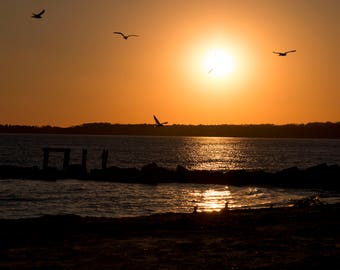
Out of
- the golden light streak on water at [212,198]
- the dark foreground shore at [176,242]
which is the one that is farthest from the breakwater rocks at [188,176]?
the dark foreground shore at [176,242]

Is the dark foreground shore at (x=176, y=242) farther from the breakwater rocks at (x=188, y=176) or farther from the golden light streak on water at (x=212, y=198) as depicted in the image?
the breakwater rocks at (x=188, y=176)

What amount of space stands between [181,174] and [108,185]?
9.65 metres

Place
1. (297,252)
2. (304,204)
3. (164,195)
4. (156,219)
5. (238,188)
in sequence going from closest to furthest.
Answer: (297,252), (156,219), (304,204), (164,195), (238,188)

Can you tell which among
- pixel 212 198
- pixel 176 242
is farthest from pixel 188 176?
pixel 176 242

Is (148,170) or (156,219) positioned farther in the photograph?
(148,170)

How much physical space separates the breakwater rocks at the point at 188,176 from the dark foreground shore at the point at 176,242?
1294 inches

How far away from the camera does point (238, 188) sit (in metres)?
53.0

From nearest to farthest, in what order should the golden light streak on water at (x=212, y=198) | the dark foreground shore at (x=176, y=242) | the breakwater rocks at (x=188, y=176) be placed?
the dark foreground shore at (x=176, y=242) < the golden light streak on water at (x=212, y=198) < the breakwater rocks at (x=188, y=176)

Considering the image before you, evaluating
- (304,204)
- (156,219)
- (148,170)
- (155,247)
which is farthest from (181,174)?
(155,247)

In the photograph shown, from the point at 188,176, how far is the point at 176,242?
143ft

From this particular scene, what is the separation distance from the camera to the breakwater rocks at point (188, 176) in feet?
183

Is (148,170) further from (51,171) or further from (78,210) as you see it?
(78,210)

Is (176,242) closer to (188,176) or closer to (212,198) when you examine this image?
(212,198)

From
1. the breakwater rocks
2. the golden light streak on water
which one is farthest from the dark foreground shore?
the breakwater rocks
